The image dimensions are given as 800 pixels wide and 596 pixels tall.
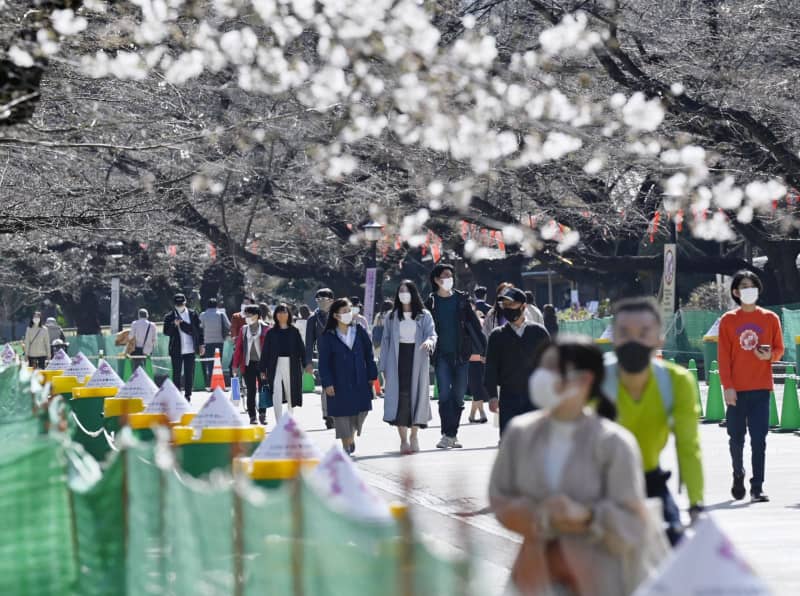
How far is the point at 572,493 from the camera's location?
16.4 feet

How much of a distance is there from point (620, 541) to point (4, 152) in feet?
35.2

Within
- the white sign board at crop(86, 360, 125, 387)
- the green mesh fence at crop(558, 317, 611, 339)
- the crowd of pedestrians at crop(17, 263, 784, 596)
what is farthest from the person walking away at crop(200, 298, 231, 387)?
the white sign board at crop(86, 360, 125, 387)

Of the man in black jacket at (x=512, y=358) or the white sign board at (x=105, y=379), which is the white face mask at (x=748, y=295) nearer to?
the man in black jacket at (x=512, y=358)

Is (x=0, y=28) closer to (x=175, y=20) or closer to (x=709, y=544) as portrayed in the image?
(x=175, y=20)

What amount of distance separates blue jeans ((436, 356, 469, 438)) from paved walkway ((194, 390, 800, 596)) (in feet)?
1.05

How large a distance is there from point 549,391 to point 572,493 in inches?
12.0

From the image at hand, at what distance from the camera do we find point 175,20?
1230 centimetres

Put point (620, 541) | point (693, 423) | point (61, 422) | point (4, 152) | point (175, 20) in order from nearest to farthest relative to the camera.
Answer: point (620, 541) < point (693, 423) < point (61, 422) < point (175, 20) < point (4, 152)

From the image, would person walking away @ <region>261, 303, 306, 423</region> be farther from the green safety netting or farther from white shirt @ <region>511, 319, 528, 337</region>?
the green safety netting

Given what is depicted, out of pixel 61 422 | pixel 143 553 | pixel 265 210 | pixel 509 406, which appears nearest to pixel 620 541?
pixel 143 553

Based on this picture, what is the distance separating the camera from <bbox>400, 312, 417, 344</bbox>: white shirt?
16.9m

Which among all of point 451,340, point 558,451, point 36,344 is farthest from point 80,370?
point 36,344

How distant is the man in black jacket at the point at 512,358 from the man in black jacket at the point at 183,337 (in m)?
14.5

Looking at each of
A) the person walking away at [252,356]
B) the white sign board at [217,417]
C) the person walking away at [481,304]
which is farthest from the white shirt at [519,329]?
the person walking away at [481,304]
